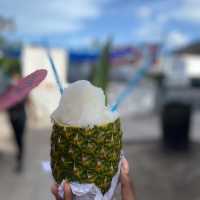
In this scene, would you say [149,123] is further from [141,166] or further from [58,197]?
[58,197]

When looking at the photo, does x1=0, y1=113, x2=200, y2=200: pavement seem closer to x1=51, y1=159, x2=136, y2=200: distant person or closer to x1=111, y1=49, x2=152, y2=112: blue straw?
x1=111, y1=49, x2=152, y2=112: blue straw

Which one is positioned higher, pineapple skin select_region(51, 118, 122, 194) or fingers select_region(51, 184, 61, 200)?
pineapple skin select_region(51, 118, 122, 194)

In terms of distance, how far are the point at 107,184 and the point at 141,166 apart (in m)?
8.07

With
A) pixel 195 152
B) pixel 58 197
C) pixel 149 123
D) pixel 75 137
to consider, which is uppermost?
pixel 75 137

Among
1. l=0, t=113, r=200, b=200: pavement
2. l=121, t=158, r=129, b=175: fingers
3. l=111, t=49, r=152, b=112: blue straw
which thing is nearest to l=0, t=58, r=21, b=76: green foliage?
l=0, t=113, r=200, b=200: pavement

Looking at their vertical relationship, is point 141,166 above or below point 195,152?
above

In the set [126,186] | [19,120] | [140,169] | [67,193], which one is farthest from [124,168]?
[140,169]

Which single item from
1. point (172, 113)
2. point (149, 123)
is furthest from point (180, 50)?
point (172, 113)

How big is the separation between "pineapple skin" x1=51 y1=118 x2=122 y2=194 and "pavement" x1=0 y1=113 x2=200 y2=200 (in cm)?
353

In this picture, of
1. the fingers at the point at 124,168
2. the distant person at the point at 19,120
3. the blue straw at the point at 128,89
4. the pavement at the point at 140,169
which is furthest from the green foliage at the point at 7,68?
the fingers at the point at 124,168

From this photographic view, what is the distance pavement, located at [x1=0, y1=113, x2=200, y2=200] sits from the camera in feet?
25.6

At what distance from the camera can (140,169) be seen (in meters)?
9.58

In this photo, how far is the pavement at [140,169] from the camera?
780cm

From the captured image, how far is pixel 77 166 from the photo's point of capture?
181cm
